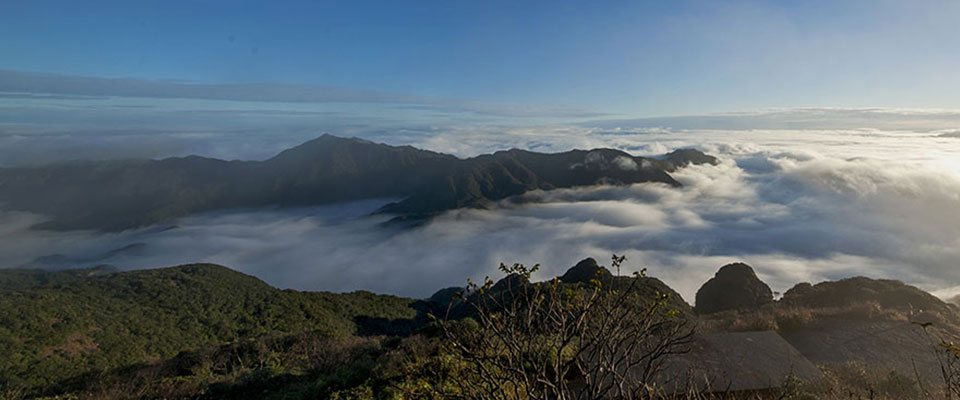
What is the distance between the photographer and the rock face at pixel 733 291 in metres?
40.0

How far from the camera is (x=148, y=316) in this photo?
51.2 meters

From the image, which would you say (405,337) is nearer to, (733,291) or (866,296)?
(866,296)

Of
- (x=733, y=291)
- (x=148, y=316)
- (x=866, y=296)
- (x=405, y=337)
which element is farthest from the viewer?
(x=148, y=316)

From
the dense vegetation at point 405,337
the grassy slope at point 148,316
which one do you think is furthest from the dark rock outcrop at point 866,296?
the grassy slope at point 148,316

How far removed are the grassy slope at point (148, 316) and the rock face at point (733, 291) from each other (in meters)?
36.3

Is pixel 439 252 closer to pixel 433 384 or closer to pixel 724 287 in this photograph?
pixel 724 287

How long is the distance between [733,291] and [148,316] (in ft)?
223

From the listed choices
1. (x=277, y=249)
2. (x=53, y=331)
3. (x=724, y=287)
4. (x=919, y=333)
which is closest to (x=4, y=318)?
(x=53, y=331)

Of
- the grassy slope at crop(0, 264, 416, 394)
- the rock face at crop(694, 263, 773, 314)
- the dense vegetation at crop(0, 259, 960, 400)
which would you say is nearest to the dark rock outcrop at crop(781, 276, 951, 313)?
the dense vegetation at crop(0, 259, 960, 400)

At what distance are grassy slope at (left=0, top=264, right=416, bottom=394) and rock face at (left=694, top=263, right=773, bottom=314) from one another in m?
36.3

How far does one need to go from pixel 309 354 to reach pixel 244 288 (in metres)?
57.5

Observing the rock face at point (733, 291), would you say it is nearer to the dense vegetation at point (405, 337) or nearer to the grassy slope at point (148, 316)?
the dense vegetation at point (405, 337)

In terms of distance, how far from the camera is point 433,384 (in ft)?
21.9

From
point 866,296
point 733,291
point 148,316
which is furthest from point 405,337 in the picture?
point 148,316
